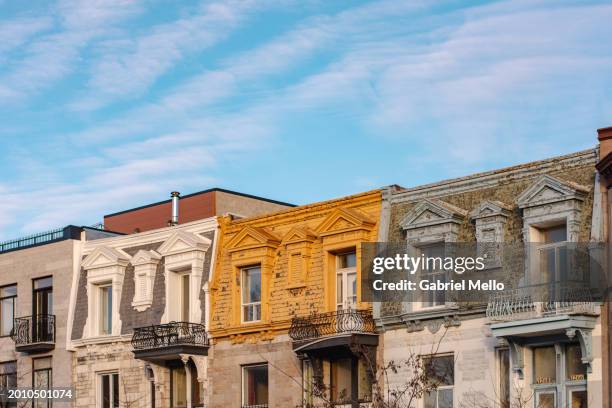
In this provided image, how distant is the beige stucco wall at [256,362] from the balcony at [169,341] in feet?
2.09

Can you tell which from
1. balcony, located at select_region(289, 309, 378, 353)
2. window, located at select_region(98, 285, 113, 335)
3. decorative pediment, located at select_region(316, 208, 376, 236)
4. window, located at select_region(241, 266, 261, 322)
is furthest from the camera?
window, located at select_region(98, 285, 113, 335)

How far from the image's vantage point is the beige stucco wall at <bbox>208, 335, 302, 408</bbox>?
148ft

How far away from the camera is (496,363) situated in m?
39.8

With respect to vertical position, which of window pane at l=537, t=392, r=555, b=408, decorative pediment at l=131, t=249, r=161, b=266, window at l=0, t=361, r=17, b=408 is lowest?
window pane at l=537, t=392, r=555, b=408

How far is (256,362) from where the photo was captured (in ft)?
152

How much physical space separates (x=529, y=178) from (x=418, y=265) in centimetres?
469

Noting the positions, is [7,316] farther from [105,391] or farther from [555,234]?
[555,234]

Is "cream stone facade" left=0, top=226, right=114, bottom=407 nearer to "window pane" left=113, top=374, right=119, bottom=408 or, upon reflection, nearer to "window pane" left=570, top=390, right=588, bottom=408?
"window pane" left=113, top=374, right=119, bottom=408

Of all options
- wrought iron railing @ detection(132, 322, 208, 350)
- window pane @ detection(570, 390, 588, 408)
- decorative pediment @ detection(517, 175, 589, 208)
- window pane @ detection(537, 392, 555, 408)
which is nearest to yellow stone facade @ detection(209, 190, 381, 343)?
wrought iron railing @ detection(132, 322, 208, 350)

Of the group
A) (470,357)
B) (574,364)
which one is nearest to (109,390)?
(470,357)

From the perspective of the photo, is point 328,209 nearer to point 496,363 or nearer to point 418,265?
point 418,265

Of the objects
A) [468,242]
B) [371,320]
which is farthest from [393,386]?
[468,242]

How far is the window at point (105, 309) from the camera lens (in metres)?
52.3

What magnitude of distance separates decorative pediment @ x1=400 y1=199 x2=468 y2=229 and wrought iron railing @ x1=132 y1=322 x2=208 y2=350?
917 cm
